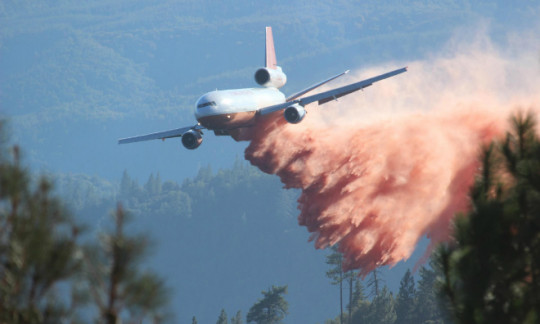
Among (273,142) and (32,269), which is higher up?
(273,142)

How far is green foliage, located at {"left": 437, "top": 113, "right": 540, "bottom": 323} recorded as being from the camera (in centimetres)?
2198

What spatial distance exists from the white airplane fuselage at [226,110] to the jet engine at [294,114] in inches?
116

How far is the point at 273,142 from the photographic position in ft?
211

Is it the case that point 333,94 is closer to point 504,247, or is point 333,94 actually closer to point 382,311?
point 504,247

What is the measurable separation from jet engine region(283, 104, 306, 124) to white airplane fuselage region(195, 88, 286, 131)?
2.95 m

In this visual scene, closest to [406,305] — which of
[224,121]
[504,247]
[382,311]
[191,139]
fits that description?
[382,311]

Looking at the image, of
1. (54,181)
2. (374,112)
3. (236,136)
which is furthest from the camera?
(374,112)

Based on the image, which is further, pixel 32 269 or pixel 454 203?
pixel 454 203

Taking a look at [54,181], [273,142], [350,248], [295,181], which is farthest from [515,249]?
[273,142]

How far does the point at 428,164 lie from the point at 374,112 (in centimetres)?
1347

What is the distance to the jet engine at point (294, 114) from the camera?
65938 mm

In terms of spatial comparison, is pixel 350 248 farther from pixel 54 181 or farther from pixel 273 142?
pixel 54 181

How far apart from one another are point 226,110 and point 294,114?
4893 millimetres

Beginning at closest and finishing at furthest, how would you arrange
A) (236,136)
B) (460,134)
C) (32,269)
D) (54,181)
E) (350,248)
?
(32,269)
(54,181)
(350,248)
(460,134)
(236,136)
